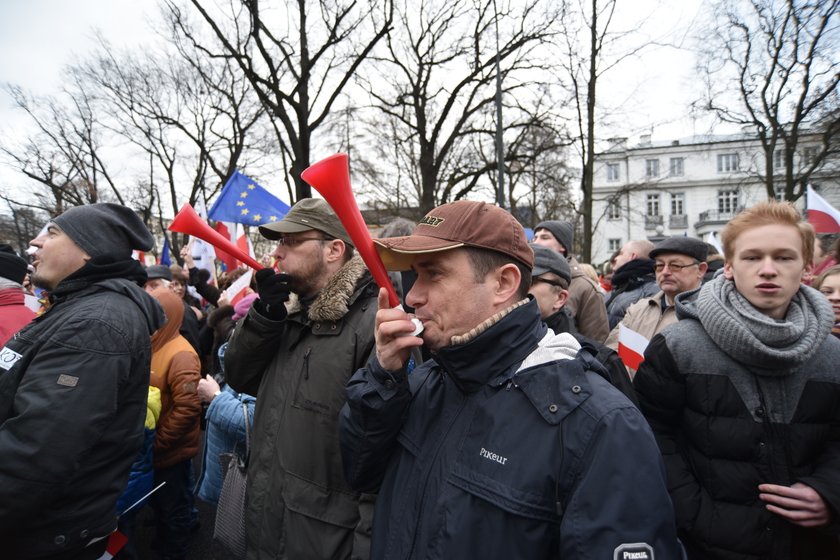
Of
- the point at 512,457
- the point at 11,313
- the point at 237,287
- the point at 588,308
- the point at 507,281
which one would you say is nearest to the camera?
the point at 512,457

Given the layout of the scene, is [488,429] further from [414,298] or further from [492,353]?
[414,298]

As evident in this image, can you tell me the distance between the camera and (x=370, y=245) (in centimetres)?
150

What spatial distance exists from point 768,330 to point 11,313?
432 cm

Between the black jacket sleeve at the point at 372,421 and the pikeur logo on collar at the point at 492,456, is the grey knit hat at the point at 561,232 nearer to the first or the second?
the black jacket sleeve at the point at 372,421

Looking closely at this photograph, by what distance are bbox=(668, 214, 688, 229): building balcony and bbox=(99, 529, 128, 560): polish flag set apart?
5950cm

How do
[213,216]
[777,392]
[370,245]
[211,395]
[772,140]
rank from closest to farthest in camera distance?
[370,245] < [777,392] < [211,395] < [213,216] < [772,140]

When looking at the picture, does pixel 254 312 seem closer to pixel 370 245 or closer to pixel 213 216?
pixel 370 245

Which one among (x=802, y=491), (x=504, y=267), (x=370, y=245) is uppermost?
(x=370, y=245)

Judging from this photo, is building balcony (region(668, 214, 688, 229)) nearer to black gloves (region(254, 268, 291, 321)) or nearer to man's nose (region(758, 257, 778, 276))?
man's nose (region(758, 257, 778, 276))

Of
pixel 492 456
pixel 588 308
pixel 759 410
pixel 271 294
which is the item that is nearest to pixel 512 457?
pixel 492 456

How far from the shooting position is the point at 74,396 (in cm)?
198

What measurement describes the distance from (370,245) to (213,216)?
5906mm

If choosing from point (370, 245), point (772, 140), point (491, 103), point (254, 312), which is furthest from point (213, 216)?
point (772, 140)

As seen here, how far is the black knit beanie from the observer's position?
11.5 ft
